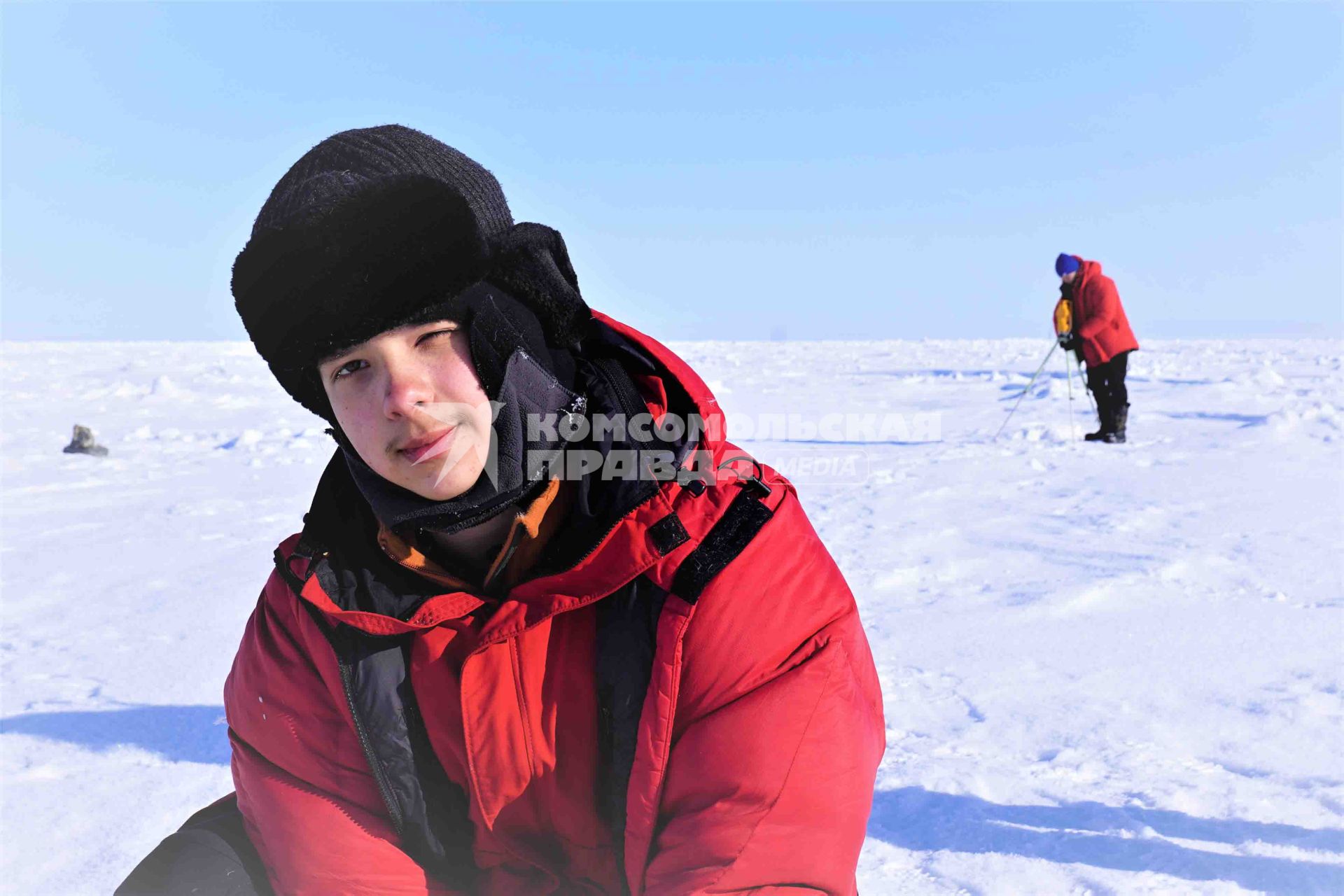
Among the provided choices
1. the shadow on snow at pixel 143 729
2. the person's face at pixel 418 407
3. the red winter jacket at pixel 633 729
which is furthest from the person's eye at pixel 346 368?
the shadow on snow at pixel 143 729

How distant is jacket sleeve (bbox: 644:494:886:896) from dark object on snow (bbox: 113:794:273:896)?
0.65 metres

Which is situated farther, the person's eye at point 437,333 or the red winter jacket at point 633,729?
the person's eye at point 437,333

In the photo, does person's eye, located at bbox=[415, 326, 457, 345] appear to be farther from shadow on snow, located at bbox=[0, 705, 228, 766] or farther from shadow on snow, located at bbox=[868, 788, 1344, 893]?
shadow on snow, located at bbox=[0, 705, 228, 766]

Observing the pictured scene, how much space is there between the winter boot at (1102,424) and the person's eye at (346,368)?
754 cm

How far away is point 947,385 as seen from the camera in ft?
48.4

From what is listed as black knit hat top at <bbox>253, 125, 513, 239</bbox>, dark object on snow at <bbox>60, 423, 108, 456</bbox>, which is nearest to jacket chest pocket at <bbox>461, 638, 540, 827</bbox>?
black knit hat top at <bbox>253, 125, 513, 239</bbox>

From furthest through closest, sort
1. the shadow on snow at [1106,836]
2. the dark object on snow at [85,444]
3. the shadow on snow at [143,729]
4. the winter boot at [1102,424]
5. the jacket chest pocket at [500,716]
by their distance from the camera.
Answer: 1. the dark object on snow at [85,444]
2. the winter boot at [1102,424]
3. the shadow on snow at [143,729]
4. the shadow on snow at [1106,836]
5. the jacket chest pocket at [500,716]

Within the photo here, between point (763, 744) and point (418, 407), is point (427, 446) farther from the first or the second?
point (763, 744)

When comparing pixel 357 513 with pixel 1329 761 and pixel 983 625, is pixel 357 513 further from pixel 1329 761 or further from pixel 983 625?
pixel 983 625

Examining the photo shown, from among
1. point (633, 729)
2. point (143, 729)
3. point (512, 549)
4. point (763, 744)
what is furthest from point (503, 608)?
point (143, 729)

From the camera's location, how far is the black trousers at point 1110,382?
749 centimetres

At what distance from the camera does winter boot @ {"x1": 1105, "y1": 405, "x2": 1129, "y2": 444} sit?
7.54m

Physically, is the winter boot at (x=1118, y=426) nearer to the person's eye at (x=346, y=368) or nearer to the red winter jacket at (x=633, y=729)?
the red winter jacket at (x=633, y=729)

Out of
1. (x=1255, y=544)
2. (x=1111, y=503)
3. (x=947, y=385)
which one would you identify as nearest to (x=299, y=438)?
(x=1111, y=503)
